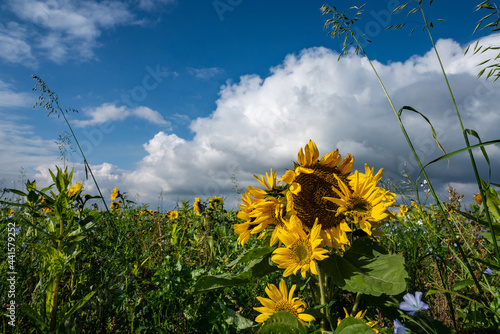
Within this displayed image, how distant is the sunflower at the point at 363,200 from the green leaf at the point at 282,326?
0.52m

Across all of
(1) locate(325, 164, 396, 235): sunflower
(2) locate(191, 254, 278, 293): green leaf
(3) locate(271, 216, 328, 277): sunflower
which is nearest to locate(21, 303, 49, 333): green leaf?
(2) locate(191, 254, 278, 293): green leaf

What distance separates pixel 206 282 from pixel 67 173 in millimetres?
1076

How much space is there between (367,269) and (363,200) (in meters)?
0.31

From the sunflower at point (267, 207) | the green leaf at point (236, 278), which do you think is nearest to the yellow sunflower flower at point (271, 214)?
the sunflower at point (267, 207)

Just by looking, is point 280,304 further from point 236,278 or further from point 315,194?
point 315,194

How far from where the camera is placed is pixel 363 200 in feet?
4.79

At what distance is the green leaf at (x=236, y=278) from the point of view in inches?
59.6

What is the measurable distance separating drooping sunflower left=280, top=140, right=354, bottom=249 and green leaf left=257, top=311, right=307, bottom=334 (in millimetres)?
378

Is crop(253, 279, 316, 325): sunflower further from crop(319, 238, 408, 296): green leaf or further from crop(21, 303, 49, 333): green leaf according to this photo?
crop(21, 303, 49, 333): green leaf

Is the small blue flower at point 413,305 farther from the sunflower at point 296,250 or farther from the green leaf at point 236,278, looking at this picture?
the green leaf at point 236,278

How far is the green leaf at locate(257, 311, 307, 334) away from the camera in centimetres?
134

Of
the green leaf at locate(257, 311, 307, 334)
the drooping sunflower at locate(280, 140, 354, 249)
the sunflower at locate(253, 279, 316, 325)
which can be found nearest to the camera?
the green leaf at locate(257, 311, 307, 334)

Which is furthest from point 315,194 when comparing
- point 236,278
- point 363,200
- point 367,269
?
point 236,278

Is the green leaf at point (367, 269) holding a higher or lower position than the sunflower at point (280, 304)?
higher
